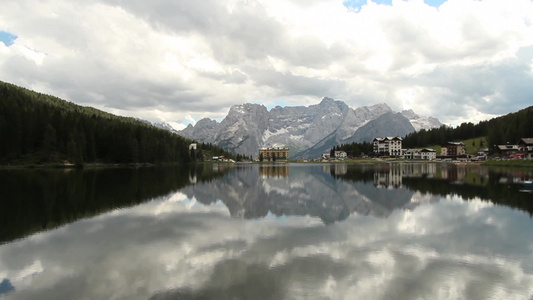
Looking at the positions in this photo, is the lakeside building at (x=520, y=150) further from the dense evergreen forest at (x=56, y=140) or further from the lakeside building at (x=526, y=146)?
the dense evergreen forest at (x=56, y=140)

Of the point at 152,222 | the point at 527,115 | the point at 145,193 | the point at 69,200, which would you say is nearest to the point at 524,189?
the point at 152,222

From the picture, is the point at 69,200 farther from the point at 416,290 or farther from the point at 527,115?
the point at 527,115

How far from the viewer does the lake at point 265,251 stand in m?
16.1

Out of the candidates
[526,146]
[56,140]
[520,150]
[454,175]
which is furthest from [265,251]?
[520,150]

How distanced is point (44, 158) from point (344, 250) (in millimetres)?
145133

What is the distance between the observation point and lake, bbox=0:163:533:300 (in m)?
16.1

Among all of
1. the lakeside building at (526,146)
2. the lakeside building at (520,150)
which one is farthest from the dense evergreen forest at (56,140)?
the lakeside building at (526,146)

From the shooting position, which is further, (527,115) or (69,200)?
(527,115)

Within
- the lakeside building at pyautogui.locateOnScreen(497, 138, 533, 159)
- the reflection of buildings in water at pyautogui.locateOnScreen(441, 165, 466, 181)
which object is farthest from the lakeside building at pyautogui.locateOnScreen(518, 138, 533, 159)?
the reflection of buildings in water at pyautogui.locateOnScreen(441, 165, 466, 181)

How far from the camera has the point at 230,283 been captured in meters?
16.5

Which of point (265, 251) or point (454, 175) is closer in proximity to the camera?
point (265, 251)

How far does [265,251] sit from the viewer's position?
22453mm

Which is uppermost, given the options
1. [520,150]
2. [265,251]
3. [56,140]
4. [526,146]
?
[56,140]

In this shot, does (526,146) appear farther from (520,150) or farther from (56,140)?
(56,140)
